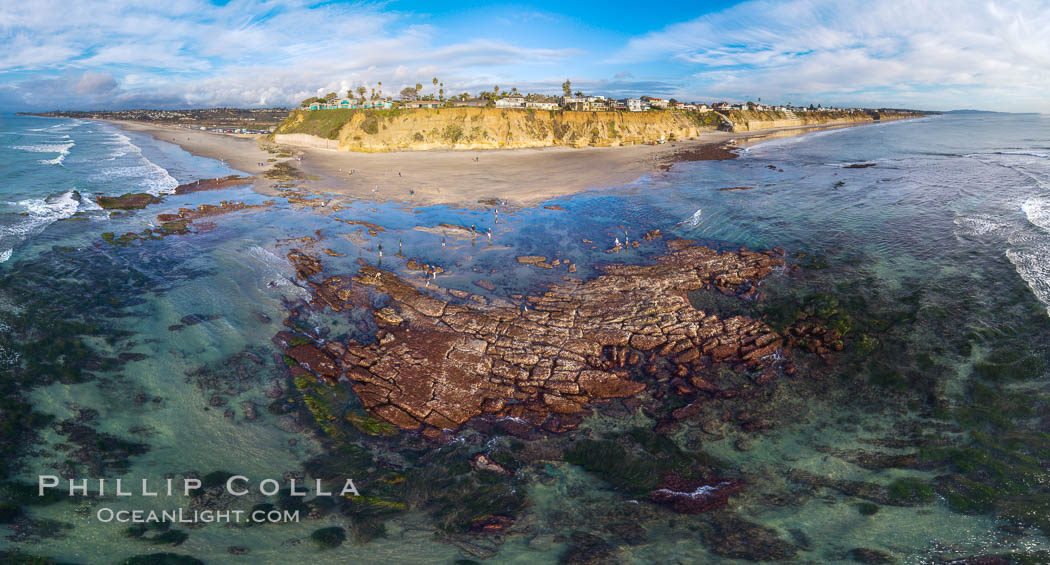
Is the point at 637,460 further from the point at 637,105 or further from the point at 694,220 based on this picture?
the point at 637,105

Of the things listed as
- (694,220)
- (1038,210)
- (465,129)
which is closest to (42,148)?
(465,129)

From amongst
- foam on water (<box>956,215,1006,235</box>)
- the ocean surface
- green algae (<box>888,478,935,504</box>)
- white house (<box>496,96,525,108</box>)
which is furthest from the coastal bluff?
green algae (<box>888,478,935,504</box>)

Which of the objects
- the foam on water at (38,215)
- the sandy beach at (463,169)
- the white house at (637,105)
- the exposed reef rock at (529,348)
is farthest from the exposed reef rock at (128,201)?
the white house at (637,105)

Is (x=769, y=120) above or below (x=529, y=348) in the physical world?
above

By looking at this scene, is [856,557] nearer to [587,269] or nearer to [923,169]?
[587,269]

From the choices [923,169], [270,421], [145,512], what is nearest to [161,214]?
[270,421]

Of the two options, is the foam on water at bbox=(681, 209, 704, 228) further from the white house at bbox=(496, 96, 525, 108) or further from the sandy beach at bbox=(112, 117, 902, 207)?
the white house at bbox=(496, 96, 525, 108)
